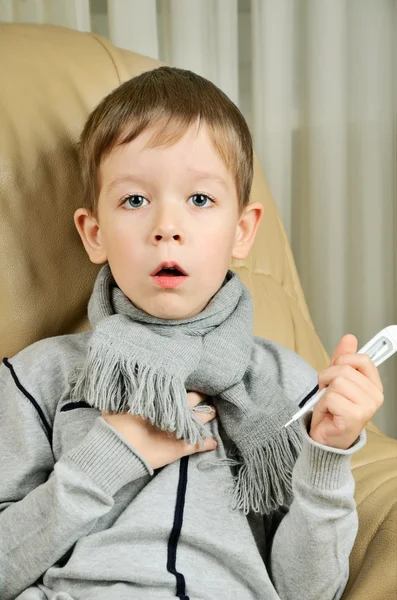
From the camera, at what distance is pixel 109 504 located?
88cm

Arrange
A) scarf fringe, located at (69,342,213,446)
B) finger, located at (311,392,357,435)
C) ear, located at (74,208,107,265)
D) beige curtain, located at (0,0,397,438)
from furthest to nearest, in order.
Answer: beige curtain, located at (0,0,397,438) → ear, located at (74,208,107,265) → scarf fringe, located at (69,342,213,446) → finger, located at (311,392,357,435)

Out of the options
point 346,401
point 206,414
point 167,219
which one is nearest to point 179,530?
point 206,414

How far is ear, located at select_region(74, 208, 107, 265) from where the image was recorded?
1.07m

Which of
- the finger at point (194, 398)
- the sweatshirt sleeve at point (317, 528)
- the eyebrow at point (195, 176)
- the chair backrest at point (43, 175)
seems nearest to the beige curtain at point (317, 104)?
the chair backrest at point (43, 175)

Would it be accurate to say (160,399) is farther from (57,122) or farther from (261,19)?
(261,19)

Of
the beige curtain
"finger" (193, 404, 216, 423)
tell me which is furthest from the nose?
the beige curtain

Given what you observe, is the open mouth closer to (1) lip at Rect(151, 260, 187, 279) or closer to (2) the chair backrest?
(1) lip at Rect(151, 260, 187, 279)

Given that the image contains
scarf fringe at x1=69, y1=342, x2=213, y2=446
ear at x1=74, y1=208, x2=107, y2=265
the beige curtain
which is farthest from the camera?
the beige curtain

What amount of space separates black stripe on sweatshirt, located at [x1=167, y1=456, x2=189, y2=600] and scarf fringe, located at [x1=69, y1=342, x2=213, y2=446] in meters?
0.05

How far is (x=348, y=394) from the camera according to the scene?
81 centimetres

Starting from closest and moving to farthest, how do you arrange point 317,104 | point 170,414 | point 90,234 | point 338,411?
point 338,411 → point 170,414 → point 90,234 → point 317,104

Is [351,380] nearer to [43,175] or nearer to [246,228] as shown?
[246,228]

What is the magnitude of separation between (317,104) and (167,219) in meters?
0.90

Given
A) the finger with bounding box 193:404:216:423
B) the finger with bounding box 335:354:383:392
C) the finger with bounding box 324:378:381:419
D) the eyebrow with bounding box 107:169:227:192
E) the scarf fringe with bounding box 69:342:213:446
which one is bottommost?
the finger with bounding box 193:404:216:423
